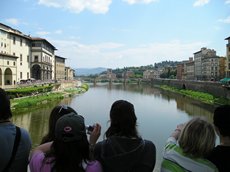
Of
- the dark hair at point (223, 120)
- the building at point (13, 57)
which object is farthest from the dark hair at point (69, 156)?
the building at point (13, 57)

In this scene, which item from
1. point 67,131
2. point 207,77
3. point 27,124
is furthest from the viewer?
point 207,77

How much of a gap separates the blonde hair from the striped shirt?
0.14ft

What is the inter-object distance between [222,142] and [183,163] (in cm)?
47

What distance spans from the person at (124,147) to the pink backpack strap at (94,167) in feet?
0.49

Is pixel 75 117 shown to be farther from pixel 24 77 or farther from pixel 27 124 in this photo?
pixel 24 77

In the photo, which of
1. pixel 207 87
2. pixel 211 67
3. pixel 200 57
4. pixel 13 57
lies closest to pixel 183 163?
pixel 13 57

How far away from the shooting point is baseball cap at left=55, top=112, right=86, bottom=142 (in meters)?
2.18

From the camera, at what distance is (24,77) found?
43688 mm

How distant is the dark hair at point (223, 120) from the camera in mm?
2480

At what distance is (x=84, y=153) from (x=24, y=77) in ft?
143

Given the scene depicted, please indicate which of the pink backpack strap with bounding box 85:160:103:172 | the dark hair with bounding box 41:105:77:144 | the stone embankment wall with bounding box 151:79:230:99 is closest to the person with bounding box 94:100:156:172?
the pink backpack strap with bounding box 85:160:103:172

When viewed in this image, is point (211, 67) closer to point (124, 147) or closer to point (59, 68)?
point (59, 68)

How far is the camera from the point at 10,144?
8.07 ft

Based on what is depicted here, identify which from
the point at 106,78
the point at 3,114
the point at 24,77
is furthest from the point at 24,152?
the point at 106,78
